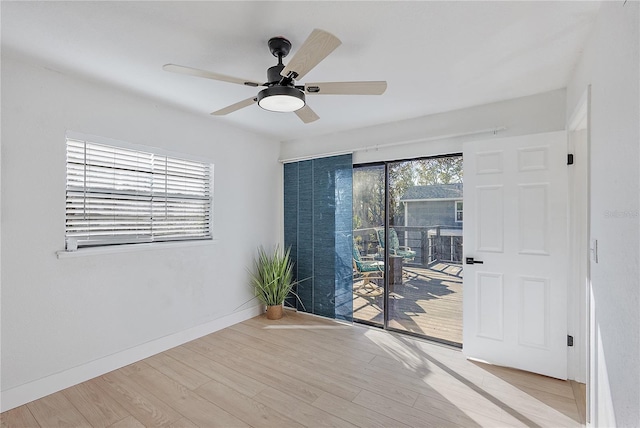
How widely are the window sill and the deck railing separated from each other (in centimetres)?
214

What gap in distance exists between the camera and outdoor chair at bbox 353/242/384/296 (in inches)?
147

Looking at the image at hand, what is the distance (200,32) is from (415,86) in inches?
66.9

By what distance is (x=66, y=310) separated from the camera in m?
2.40

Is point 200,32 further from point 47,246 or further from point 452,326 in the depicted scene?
point 452,326

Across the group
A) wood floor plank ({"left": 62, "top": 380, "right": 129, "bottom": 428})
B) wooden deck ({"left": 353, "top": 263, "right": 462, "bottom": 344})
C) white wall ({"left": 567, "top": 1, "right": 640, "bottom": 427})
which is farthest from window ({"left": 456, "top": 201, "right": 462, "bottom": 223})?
wood floor plank ({"left": 62, "top": 380, "right": 129, "bottom": 428})

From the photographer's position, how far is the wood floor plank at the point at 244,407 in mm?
1999

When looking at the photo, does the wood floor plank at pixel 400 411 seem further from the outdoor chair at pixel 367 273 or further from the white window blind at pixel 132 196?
the white window blind at pixel 132 196

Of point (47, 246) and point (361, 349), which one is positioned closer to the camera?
point (47, 246)

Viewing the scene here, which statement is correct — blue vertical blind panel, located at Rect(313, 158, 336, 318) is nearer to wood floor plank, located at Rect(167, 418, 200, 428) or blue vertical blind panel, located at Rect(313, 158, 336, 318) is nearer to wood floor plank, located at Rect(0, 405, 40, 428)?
wood floor plank, located at Rect(167, 418, 200, 428)

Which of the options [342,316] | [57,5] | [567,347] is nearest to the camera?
[57,5]

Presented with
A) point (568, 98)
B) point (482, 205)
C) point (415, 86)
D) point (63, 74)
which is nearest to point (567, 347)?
point (482, 205)

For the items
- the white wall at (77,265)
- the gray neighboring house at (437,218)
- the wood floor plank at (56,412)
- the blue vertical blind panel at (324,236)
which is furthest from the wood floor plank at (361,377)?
the wood floor plank at (56,412)

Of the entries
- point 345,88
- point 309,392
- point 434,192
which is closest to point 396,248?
point 434,192

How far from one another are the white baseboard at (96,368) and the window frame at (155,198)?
951 millimetres
